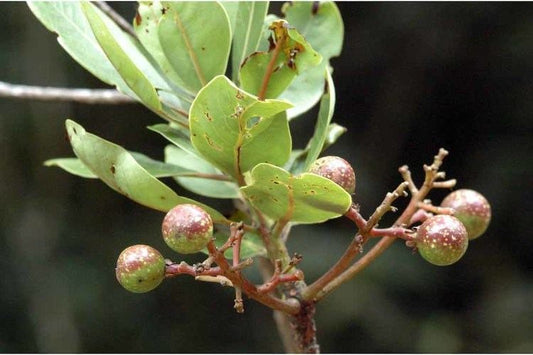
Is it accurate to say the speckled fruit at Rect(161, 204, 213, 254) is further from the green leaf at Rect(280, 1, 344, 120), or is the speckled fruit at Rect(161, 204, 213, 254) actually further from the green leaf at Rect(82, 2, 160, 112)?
the green leaf at Rect(280, 1, 344, 120)

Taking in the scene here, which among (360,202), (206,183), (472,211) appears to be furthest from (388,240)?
(360,202)

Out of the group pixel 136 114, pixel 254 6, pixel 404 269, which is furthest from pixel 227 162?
pixel 136 114

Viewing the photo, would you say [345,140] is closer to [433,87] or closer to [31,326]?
[433,87]

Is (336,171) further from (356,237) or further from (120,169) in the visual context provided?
(120,169)

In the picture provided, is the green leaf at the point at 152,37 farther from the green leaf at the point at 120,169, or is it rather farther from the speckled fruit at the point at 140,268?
the speckled fruit at the point at 140,268

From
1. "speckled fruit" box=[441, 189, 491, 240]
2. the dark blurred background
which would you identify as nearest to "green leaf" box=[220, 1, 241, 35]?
"speckled fruit" box=[441, 189, 491, 240]

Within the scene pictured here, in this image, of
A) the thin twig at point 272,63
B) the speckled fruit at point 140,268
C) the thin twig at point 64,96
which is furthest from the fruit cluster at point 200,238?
the thin twig at point 64,96
